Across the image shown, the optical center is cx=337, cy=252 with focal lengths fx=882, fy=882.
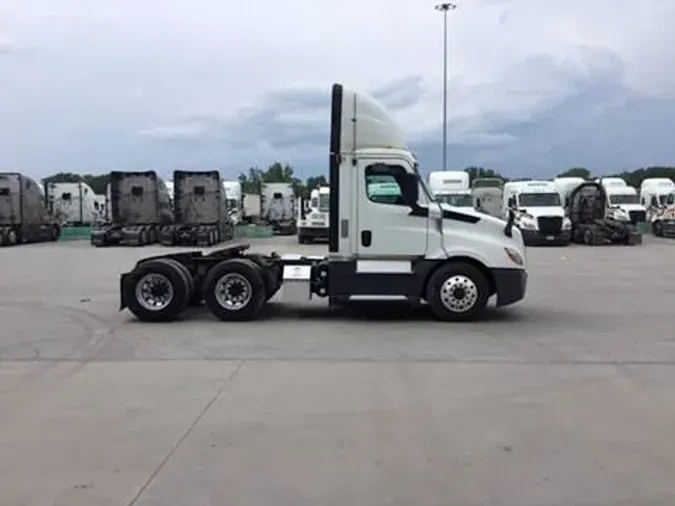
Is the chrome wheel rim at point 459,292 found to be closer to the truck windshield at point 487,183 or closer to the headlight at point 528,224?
the headlight at point 528,224

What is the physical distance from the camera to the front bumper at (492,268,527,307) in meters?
13.3

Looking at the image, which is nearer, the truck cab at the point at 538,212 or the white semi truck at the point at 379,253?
the white semi truck at the point at 379,253

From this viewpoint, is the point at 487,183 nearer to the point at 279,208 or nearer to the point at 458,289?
the point at 279,208

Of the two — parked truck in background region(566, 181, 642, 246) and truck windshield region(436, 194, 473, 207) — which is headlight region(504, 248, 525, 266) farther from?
parked truck in background region(566, 181, 642, 246)

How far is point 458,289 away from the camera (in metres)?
13.2

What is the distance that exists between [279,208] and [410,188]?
43.1 metres

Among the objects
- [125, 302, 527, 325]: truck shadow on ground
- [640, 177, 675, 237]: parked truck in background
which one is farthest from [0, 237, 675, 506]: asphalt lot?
[640, 177, 675, 237]: parked truck in background

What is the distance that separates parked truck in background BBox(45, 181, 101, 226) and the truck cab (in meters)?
24.1

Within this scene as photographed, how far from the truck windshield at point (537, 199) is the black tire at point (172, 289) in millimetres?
30046

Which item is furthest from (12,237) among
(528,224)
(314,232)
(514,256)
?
(514,256)

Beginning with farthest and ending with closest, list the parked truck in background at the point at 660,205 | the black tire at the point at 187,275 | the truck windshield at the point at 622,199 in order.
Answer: the truck windshield at the point at 622,199, the parked truck in background at the point at 660,205, the black tire at the point at 187,275

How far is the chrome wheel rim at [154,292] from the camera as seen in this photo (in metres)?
13.4

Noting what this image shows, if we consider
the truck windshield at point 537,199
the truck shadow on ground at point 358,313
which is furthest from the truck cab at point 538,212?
the truck shadow on ground at point 358,313

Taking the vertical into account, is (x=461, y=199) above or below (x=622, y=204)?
above
